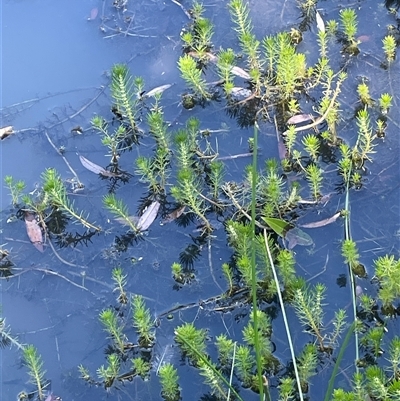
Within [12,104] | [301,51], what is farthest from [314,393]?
[12,104]

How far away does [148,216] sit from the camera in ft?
11.2

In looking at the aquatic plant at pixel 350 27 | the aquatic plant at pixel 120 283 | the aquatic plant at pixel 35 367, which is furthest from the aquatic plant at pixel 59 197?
the aquatic plant at pixel 350 27

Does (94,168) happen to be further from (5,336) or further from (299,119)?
(299,119)

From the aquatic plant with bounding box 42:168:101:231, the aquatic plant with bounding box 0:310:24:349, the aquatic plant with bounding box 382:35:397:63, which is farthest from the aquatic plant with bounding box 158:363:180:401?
the aquatic plant with bounding box 382:35:397:63

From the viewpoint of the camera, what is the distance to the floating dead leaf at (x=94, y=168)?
3.60 metres

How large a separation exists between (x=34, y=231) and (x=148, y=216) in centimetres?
65

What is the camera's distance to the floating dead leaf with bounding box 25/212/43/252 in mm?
3434

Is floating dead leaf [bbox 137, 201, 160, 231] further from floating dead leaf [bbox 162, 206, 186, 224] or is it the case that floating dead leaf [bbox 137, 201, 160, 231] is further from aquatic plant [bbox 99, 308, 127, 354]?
aquatic plant [bbox 99, 308, 127, 354]

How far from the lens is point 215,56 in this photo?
13.1 ft

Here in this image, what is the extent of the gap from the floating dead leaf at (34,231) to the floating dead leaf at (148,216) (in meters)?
0.56

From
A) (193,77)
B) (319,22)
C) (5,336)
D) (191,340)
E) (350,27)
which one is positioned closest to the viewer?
(191,340)

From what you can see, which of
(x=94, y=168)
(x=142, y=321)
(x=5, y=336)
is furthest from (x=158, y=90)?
(x=5, y=336)

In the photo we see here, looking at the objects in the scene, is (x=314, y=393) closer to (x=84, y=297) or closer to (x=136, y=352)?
(x=136, y=352)

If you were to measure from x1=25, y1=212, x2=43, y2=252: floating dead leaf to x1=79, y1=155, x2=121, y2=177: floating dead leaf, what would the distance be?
0.42 metres
